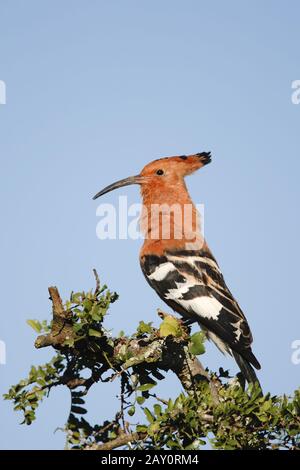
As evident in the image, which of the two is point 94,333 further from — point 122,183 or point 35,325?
point 122,183

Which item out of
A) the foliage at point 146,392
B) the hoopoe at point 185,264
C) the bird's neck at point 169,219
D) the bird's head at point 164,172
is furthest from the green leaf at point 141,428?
the bird's head at point 164,172

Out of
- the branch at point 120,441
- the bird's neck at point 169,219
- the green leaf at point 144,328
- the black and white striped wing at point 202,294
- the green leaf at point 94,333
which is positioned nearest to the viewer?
the branch at point 120,441

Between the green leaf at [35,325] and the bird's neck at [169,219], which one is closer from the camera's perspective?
the green leaf at [35,325]

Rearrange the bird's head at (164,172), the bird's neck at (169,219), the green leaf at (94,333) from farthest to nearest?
the bird's head at (164,172) → the bird's neck at (169,219) → the green leaf at (94,333)

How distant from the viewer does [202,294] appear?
3189 millimetres

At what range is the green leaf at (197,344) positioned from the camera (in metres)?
2.41

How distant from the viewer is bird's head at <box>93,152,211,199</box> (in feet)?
12.9

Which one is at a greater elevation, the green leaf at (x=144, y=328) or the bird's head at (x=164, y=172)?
the bird's head at (x=164, y=172)

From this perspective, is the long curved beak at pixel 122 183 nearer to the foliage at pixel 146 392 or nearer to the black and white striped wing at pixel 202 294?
the black and white striped wing at pixel 202 294

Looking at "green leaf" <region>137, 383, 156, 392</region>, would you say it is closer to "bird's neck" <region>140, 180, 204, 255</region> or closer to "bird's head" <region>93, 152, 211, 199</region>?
"bird's neck" <region>140, 180, 204, 255</region>

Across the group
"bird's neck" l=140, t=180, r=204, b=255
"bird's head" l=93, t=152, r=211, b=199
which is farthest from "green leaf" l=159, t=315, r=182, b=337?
"bird's head" l=93, t=152, r=211, b=199
